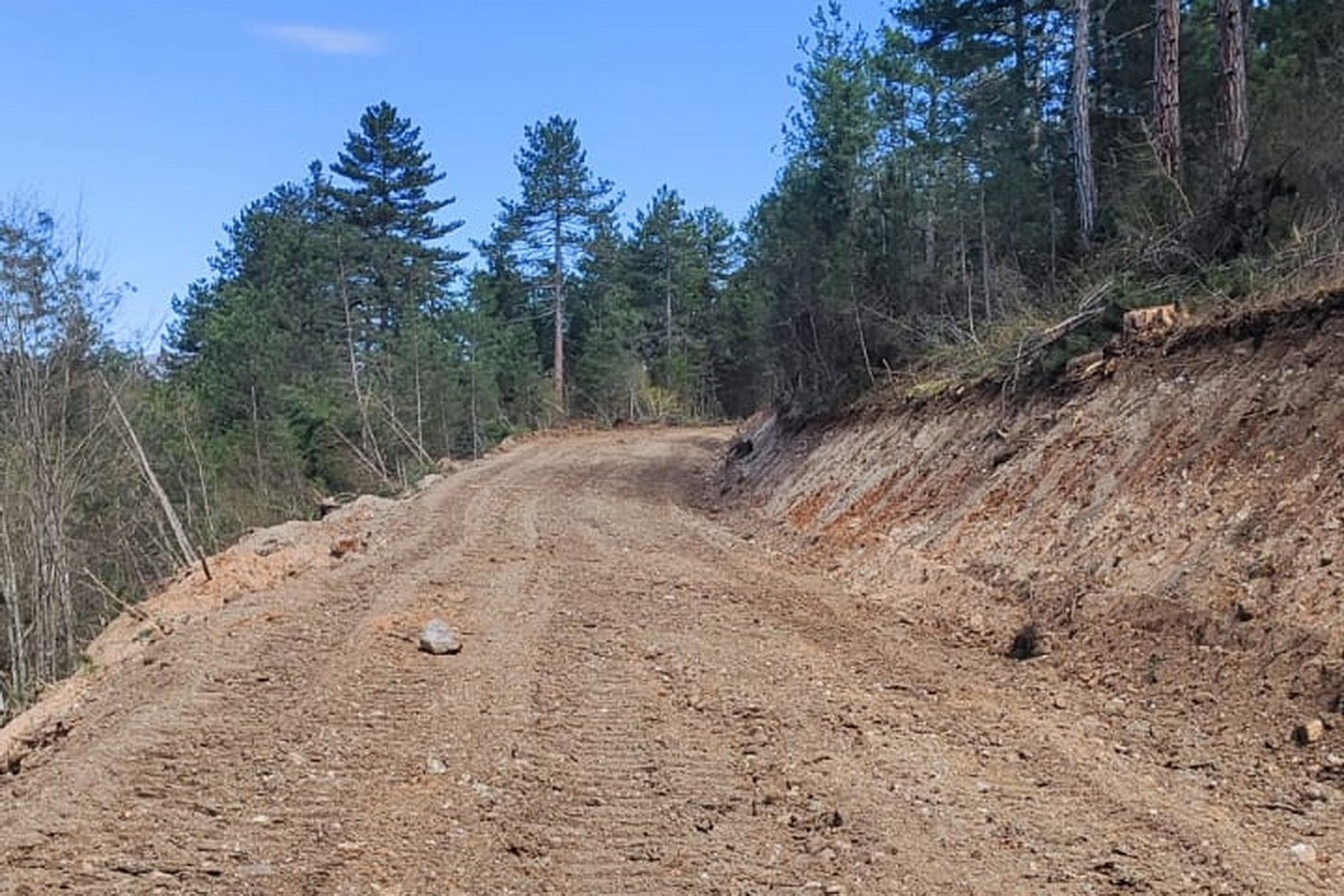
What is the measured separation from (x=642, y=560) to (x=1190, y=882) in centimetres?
699

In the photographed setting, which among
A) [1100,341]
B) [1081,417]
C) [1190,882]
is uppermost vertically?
[1100,341]

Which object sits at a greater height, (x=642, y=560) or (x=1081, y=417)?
(x=1081, y=417)

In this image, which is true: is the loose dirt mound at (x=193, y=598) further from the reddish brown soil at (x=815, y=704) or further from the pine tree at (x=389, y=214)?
the pine tree at (x=389, y=214)

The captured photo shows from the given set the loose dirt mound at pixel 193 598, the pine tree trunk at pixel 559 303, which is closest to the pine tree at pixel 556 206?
the pine tree trunk at pixel 559 303

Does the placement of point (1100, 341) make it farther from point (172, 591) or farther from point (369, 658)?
point (172, 591)

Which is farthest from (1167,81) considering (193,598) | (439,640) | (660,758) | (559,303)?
(559,303)

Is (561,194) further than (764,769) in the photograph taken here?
Yes

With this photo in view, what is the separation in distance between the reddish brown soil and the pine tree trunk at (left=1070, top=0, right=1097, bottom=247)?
222 inches

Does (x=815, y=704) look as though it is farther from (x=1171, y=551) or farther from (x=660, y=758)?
(x=1171, y=551)

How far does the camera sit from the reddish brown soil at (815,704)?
3.60 meters

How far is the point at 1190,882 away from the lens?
3236mm

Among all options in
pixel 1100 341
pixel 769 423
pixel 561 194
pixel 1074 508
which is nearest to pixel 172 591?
pixel 1074 508

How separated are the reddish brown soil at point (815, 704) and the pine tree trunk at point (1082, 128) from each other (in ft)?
18.5

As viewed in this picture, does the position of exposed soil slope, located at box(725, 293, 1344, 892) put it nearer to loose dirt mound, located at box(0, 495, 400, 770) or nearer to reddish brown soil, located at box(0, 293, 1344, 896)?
reddish brown soil, located at box(0, 293, 1344, 896)
